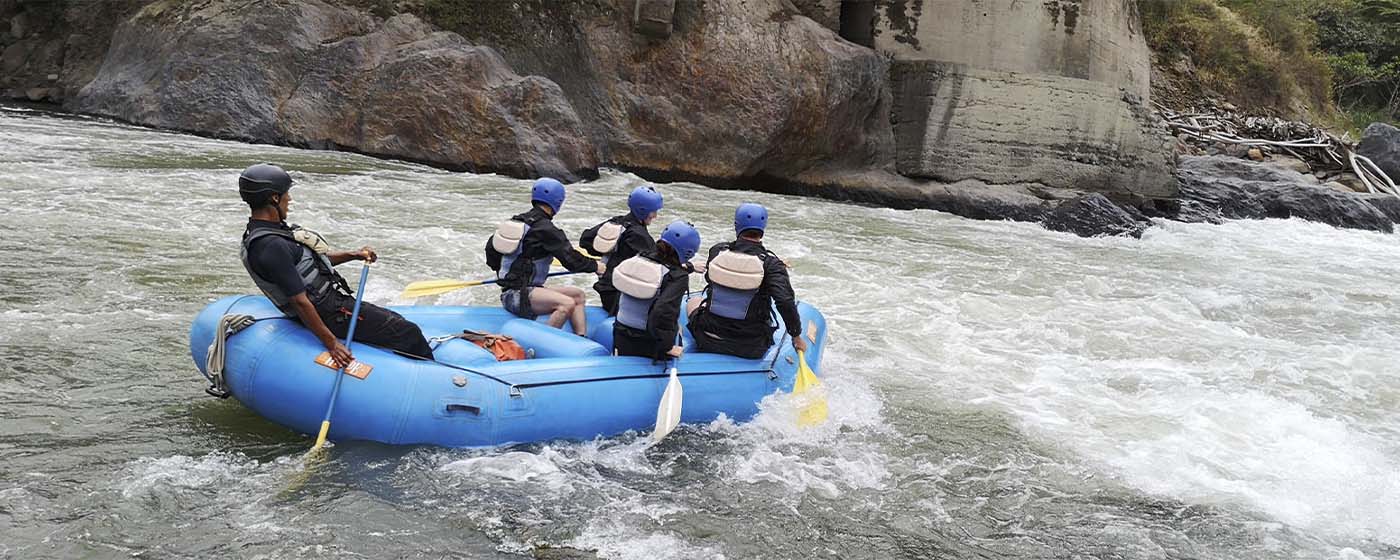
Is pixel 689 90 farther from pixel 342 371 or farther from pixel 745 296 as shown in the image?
pixel 342 371

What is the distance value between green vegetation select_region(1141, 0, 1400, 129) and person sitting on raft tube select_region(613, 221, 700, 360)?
21.9 meters

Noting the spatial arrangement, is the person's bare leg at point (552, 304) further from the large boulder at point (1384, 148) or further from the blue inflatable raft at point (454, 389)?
the large boulder at point (1384, 148)

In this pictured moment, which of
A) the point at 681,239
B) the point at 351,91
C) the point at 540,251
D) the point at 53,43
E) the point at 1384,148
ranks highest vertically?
the point at 53,43

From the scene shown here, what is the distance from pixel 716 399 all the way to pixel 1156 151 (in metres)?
11.6

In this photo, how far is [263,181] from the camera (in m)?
4.05

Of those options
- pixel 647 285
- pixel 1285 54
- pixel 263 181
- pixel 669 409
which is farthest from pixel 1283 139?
pixel 263 181

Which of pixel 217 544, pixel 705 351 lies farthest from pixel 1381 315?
pixel 217 544

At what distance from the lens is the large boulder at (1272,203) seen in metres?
15.1

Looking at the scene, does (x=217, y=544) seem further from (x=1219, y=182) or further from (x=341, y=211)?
(x=1219, y=182)

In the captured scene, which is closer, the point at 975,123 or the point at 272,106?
the point at 272,106

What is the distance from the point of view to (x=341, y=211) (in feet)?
30.7

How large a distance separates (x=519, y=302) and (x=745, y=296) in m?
1.29

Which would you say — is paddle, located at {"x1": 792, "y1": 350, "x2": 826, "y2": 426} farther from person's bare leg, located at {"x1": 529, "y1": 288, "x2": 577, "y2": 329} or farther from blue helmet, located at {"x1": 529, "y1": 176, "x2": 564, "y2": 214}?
blue helmet, located at {"x1": 529, "y1": 176, "x2": 564, "y2": 214}

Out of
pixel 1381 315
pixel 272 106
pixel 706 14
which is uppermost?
pixel 706 14
